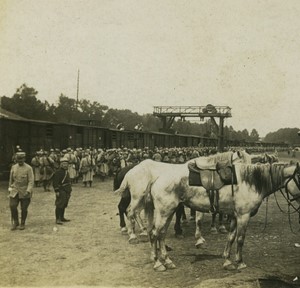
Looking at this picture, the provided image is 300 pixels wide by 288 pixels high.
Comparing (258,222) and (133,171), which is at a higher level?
(133,171)

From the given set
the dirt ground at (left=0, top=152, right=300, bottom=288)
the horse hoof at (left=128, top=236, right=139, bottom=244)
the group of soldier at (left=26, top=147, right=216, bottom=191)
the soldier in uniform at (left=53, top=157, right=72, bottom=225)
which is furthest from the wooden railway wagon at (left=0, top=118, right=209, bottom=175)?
the horse hoof at (left=128, top=236, right=139, bottom=244)

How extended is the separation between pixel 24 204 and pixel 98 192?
6879 mm

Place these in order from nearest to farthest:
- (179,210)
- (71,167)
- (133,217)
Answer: (133,217)
(179,210)
(71,167)

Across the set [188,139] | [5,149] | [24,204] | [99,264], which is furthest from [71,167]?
[188,139]

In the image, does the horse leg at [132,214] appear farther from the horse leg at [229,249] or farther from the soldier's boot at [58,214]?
the soldier's boot at [58,214]

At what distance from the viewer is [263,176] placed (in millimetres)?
6012

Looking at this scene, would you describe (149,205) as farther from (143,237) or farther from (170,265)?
(170,265)

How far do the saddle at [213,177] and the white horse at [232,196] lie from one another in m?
0.08

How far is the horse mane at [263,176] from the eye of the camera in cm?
599

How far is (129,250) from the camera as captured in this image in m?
6.79

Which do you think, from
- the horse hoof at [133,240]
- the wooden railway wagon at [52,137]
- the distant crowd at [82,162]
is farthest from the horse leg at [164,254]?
the wooden railway wagon at [52,137]

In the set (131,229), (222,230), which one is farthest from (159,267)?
(222,230)

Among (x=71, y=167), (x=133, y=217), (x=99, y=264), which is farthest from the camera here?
(x=71, y=167)

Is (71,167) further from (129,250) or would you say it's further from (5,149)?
(129,250)
